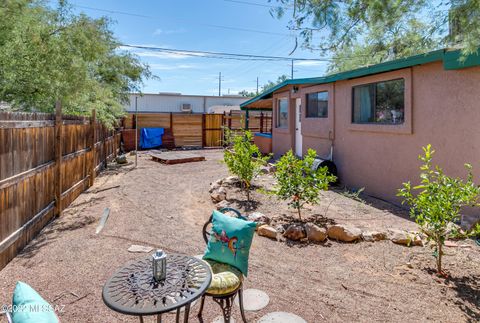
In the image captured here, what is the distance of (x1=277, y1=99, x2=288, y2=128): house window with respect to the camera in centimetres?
1169

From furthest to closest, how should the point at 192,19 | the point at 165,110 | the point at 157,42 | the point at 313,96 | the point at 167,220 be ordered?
the point at 165,110
the point at 192,19
the point at 157,42
the point at 313,96
the point at 167,220

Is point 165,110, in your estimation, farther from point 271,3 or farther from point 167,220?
point 271,3

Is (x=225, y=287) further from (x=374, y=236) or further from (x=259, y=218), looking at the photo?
(x=374, y=236)

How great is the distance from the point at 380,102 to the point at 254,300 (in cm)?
556

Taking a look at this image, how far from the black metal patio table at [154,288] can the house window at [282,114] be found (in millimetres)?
9814

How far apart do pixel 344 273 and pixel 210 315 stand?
1640 millimetres

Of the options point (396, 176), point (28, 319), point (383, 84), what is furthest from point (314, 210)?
point (28, 319)

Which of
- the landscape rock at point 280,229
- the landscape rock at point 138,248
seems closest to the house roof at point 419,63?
the landscape rock at point 280,229

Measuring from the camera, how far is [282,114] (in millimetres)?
12148

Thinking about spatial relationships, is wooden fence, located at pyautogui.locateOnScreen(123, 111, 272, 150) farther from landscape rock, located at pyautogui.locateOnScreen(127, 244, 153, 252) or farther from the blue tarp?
landscape rock, located at pyautogui.locateOnScreen(127, 244, 153, 252)

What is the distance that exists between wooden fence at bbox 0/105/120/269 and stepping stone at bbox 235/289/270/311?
268 cm

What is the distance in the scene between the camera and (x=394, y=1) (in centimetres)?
308

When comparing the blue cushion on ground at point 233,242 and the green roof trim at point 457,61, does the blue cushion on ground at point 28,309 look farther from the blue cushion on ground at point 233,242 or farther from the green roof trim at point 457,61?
the green roof trim at point 457,61

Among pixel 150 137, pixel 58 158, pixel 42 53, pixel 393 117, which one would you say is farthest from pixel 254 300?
pixel 150 137
